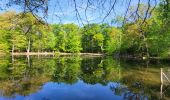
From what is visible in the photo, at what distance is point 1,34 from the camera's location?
67250 millimetres

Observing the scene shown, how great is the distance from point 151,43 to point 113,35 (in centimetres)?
4216

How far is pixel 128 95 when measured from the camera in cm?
1995

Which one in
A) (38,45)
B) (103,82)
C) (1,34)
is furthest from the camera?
(38,45)

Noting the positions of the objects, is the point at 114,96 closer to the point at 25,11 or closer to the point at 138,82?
the point at 138,82

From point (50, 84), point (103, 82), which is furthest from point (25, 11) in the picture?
point (103, 82)

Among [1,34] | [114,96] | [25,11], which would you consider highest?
[1,34]

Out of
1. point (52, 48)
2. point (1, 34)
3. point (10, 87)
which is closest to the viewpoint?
point (10, 87)

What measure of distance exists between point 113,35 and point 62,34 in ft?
56.2

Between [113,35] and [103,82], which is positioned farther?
[113,35]

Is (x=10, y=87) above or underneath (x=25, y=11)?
underneath

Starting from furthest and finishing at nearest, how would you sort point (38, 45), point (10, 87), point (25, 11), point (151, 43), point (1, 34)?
point (38, 45), point (1, 34), point (151, 43), point (10, 87), point (25, 11)

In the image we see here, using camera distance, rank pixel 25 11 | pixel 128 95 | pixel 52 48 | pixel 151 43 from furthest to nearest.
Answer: pixel 52 48
pixel 151 43
pixel 128 95
pixel 25 11

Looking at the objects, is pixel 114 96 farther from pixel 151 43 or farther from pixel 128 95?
Answer: pixel 151 43

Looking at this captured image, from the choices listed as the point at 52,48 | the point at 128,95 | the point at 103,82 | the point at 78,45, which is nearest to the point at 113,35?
the point at 78,45
